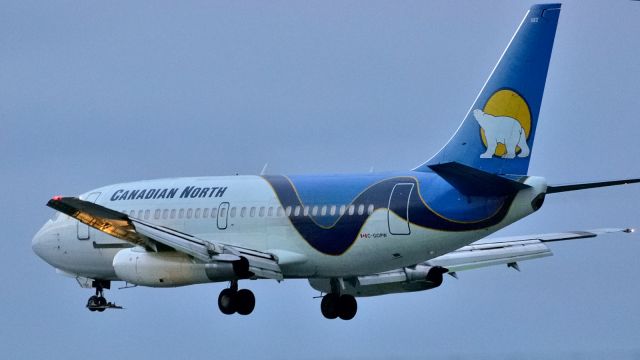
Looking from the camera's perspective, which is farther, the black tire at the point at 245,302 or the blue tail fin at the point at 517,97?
the black tire at the point at 245,302

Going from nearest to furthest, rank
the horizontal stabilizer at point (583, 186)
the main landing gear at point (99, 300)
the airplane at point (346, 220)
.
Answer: the horizontal stabilizer at point (583, 186) < the airplane at point (346, 220) < the main landing gear at point (99, 300)

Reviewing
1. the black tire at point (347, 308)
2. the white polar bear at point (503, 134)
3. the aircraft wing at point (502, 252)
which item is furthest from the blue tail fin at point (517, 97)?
the black tire at point (347, 308)

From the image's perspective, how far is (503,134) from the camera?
53.3 meters

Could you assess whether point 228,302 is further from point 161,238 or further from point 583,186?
point 583,186

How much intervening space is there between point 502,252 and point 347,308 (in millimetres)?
5663

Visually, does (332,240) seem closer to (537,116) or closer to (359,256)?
(359,256)

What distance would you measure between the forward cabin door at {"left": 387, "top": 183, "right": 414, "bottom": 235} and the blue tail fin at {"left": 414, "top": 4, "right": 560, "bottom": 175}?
223cm

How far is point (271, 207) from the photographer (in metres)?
57.6

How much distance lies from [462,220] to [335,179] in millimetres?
5815

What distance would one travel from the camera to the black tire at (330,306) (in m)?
59.8

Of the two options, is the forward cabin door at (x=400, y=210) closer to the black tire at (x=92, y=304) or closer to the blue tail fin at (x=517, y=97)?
the blue tail fin at (x=517, y=97)

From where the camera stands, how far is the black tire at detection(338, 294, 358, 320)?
196 feet

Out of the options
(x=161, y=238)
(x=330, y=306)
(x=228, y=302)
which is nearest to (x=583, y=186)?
(x=330, y=306)

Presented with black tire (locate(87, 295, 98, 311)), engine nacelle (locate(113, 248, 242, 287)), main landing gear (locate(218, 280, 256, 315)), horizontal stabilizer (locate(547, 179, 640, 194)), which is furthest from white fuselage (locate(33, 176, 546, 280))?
engine nacelle (locate(113, 248, 242, 287))
